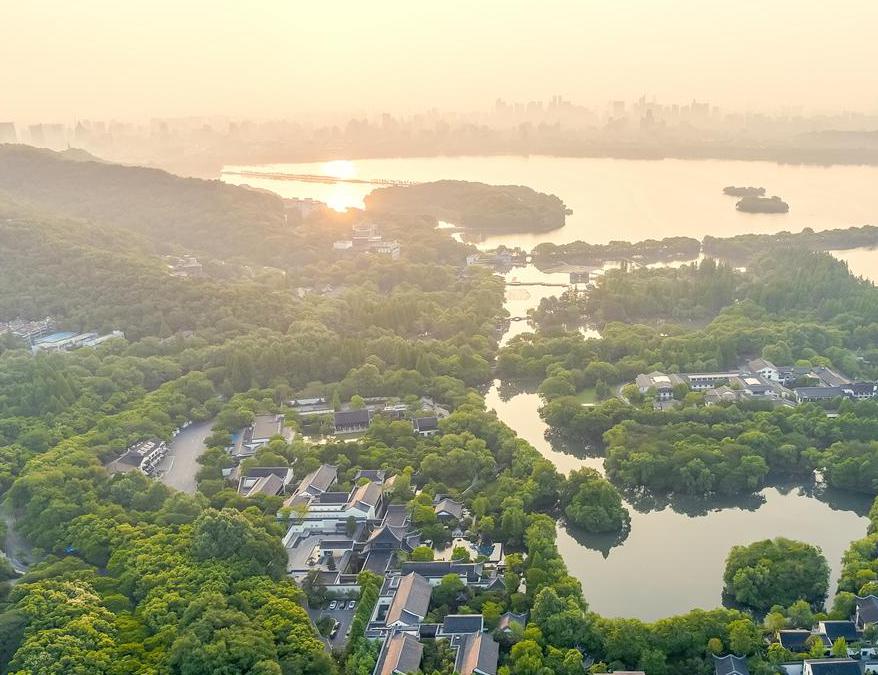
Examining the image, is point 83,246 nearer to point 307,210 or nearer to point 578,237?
point 307,210

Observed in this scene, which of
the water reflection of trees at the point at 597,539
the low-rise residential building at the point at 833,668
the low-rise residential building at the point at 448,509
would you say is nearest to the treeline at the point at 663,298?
the water reflection of trees at the point at 597,539

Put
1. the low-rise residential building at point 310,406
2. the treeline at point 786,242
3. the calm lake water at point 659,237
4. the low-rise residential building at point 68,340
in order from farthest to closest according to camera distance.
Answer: the treeline at point 786,242 < the low-rise residential building at point 68,340 < the low-rise residential building at point 310,406 < the calm lake water at point 659,237

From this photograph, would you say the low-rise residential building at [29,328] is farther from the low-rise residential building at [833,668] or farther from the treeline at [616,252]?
the low-rise residential building at [833,668]

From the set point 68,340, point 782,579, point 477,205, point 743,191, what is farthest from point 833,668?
point 743,191

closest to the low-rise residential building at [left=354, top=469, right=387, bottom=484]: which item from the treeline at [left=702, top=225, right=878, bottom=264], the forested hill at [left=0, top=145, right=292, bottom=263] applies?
the forested hill at [left=0, top=145, right=292, bottom=263]

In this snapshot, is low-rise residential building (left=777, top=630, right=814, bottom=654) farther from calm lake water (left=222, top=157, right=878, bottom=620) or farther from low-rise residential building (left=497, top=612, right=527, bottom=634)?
low-rise residential building (left=497, top=612, right=527, bottom=634)

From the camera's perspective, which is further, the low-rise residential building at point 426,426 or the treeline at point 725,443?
the low-rise residential building at point 426,426
